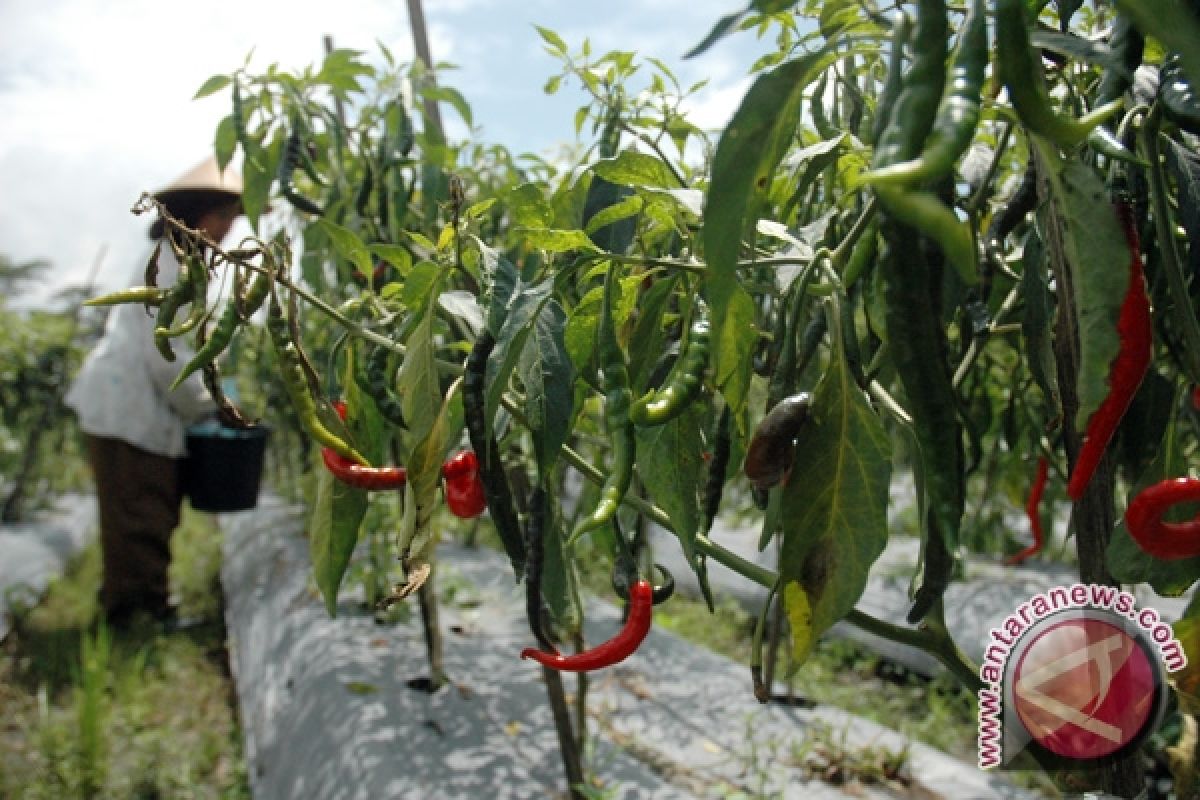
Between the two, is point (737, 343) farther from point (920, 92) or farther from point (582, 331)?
point (920, 92)

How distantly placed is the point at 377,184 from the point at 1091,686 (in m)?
1.45

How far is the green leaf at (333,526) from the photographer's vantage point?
2.92 ft

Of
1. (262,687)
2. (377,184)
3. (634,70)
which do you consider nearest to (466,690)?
(262,687)

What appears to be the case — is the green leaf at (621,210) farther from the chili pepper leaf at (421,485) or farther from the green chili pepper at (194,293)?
the green chili pepper at (194,293)

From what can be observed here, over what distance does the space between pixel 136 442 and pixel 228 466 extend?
0.38m

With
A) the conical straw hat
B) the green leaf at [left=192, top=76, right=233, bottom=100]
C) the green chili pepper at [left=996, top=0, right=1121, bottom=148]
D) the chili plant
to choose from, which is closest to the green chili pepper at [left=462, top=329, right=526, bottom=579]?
the chili plant

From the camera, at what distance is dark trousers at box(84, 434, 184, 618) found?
12.2 feet

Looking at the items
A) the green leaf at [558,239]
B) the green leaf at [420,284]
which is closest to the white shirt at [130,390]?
the green leaf at [420,284]

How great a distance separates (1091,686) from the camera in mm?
617

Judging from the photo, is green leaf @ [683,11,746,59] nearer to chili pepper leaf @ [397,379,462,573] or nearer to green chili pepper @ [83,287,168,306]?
chili pepper leaf @ [397,379,462,573]

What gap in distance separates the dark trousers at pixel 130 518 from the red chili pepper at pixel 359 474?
10.8ft

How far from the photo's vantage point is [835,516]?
52 centimetres

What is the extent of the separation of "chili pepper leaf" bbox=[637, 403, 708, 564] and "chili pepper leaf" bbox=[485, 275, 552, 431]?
115 mm

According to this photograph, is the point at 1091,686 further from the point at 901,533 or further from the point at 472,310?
the point at 901,533
